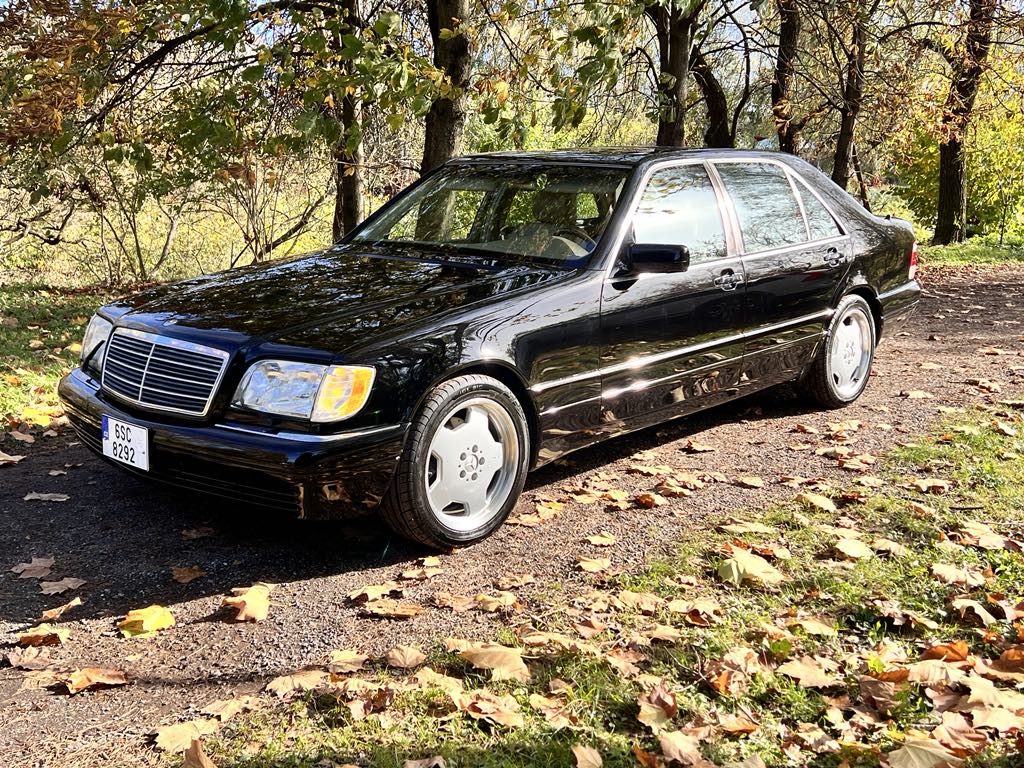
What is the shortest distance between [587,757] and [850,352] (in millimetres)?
4431

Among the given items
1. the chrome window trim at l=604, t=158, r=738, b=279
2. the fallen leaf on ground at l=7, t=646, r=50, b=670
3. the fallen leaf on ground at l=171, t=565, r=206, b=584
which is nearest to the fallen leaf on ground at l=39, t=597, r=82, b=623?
the fallen leaf on ground at l=7, t=646, r=50, b=670

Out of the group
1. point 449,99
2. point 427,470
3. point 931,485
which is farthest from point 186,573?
point 449,99

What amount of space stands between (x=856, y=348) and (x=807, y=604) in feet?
10.8

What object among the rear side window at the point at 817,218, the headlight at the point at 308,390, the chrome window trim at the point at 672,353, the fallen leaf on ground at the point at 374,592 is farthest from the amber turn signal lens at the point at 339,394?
the rear side window at the point at 817,218

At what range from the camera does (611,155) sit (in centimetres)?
529

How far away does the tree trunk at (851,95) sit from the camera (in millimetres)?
13180

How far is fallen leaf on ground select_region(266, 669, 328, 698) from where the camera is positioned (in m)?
2.91

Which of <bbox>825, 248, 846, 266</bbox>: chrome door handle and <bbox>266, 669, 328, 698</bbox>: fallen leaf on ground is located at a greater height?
Answer: <bbox>825, 248, 846, 266</bbox>: chrome door handle

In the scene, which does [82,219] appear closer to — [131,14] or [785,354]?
[131,14]

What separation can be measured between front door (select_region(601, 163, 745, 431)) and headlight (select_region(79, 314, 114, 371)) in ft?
7.21

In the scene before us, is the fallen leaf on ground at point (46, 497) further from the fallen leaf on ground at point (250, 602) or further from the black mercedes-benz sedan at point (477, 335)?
the fallen leaf on ground at point (250, 602)

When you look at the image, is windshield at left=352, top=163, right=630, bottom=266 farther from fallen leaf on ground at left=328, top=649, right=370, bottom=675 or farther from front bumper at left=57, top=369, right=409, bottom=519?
A: fallen leaf on ground at left=328, top=649, right=370, bottom=675

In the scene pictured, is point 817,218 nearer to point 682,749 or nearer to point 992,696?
point 992,696

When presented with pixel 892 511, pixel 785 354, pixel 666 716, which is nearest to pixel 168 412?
pixel 666 716
